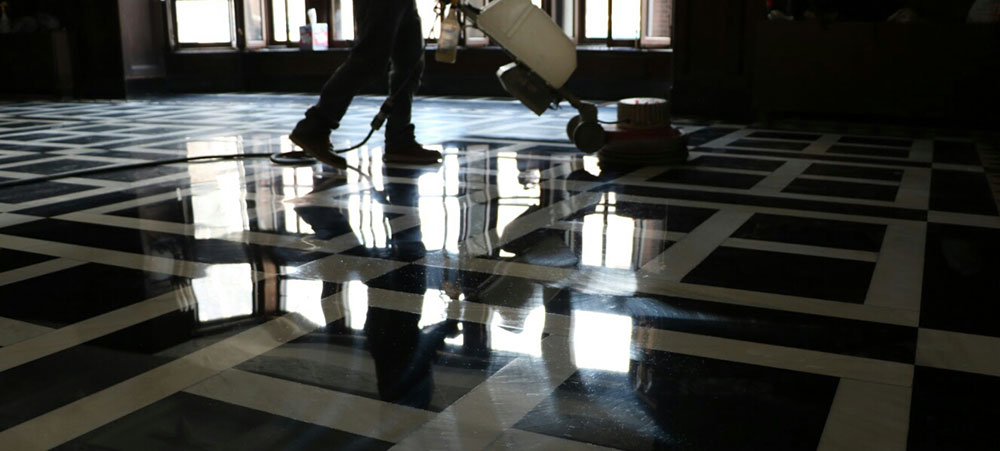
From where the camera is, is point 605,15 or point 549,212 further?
point 605,15

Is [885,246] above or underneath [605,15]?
underneath

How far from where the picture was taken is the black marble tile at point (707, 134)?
384cm

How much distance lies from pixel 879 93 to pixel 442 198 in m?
2.63

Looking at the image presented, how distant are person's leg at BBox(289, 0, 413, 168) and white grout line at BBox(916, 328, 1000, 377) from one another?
1.88 meters

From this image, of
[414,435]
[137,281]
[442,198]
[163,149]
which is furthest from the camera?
[163,149]

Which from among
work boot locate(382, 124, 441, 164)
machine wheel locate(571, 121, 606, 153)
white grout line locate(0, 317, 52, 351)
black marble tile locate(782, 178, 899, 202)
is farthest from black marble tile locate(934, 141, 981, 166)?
white grout line locate(0, 317, 52, 351)

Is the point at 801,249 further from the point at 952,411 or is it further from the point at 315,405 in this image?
the point at 315,405

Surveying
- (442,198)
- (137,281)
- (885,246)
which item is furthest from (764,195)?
(137,281)

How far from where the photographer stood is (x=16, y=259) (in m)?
1.81

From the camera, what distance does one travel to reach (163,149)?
367 cm

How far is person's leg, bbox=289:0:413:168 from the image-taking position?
9.16 ft

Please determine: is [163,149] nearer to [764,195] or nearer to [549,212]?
[549,212]

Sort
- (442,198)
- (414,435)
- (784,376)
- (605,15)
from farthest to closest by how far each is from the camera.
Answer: (605,15) < (442,198) < (784,376) < (414,435)

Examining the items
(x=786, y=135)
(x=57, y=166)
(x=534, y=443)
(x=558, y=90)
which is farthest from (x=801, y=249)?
(x=57, y=166)
